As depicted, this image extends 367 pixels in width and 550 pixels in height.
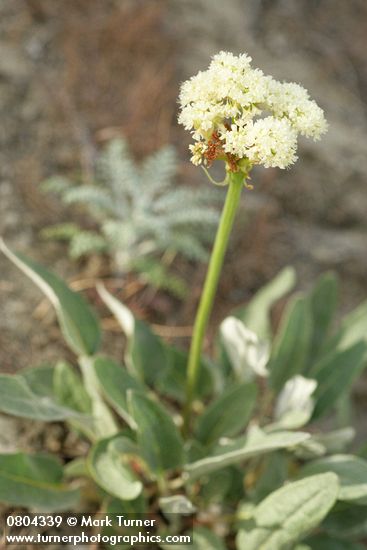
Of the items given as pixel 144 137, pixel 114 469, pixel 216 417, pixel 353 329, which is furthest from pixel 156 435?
pixel 144 137

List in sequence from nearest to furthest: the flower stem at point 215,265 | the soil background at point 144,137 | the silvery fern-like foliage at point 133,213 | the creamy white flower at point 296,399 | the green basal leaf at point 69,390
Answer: the flower stem at point 215,265, the creamy white flower at point 296,399, the green basal leaf at point 69,390, the silvery fern-like foliage at point 133,213, the soil background at point 144,137

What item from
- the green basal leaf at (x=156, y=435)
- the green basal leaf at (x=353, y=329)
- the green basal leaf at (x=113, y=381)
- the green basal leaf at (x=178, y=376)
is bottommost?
the green basal leaf at (x=156, y=435)

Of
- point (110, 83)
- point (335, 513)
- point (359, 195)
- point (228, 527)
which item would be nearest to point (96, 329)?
point (228, 527)

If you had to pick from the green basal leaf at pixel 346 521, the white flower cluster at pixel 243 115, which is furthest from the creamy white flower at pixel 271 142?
the green basal leaf at pixel 346 521

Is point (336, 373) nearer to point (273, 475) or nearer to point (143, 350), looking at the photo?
point (273, 475)

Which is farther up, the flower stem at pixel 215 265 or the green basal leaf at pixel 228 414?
the flower stem at pixel 215 265

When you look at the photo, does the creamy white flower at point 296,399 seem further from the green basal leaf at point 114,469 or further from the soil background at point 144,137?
the soil background at point 144,137

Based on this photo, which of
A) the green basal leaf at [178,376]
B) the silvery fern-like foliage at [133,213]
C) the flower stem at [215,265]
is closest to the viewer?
the flower stem at [215,265]
